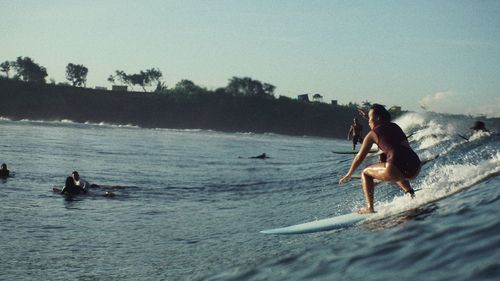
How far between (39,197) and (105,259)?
916cm

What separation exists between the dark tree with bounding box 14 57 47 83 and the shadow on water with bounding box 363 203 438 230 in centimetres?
17884

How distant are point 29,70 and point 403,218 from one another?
179 metres

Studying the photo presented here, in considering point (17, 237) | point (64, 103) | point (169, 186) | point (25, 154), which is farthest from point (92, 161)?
point (64, 103)

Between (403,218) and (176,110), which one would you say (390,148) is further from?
(176,110)

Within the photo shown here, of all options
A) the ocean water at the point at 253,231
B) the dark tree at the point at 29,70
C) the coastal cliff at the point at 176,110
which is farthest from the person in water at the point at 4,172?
the dark tree at the point at 29,70

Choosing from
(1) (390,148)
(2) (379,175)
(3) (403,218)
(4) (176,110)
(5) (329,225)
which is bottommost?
(5) (329,225)

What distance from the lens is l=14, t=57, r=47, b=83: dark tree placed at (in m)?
169

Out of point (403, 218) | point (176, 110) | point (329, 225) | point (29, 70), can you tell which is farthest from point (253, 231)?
point (29, 70)

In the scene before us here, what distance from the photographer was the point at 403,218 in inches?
317

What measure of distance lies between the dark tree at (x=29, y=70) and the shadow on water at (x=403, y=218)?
178842 mm

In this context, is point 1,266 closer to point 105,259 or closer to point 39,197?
point 105,259

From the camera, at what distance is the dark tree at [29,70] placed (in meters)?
169

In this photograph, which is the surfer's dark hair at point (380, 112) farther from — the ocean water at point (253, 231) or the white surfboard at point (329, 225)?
the white surfboard at point (329, 225)

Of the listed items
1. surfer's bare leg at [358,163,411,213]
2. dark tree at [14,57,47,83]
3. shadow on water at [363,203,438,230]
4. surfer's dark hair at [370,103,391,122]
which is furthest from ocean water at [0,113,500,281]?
dark tree at [14,57,47,83]
